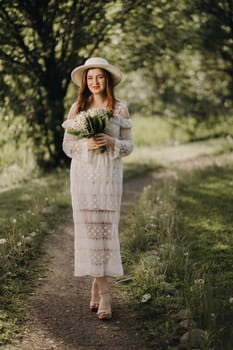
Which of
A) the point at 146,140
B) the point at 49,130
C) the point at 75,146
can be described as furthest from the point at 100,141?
the point at 146,140

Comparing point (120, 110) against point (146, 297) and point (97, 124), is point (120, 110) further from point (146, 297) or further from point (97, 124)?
point (146, 297)

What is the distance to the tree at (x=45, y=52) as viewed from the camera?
39.5 ft

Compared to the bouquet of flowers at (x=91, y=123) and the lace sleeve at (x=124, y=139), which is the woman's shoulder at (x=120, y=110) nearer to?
the lace sleeve at (x=124, y=139)

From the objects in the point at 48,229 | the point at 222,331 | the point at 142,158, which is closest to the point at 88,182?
the point at 222,331

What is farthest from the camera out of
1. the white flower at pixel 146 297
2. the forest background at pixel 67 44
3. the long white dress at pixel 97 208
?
the forest background at pixel 67 44

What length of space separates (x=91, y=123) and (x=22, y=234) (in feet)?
9.40

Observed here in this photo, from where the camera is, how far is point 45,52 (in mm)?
12758

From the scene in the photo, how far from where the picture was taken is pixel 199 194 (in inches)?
404

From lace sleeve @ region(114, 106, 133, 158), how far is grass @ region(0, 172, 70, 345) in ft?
5.72

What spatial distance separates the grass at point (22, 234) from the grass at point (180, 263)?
1074 mm

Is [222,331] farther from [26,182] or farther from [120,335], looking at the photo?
[26,182]

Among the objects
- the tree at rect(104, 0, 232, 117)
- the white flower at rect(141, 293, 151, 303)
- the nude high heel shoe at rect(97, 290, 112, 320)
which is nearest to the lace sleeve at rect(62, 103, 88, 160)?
the nude high heel shoe at rect(97, 290, 112, 320)

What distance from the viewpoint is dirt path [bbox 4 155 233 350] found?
4.89 metres

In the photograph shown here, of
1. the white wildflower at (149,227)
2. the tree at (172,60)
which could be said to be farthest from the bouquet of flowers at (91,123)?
the tree at (172,60)
